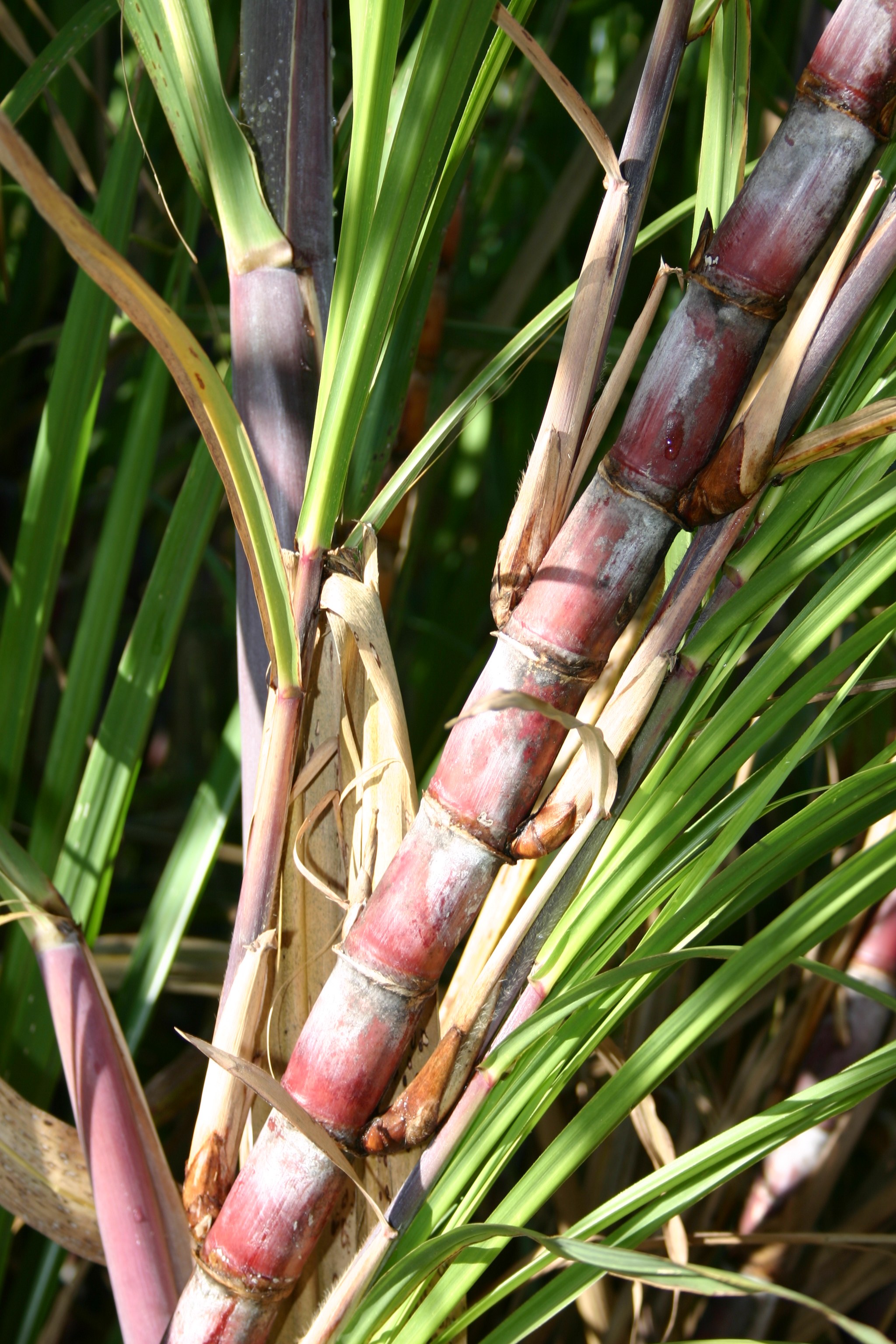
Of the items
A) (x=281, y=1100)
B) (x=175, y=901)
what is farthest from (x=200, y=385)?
(x=175, y=901)

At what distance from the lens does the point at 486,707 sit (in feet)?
0.53

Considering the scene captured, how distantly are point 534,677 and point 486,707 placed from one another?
0.08 meters

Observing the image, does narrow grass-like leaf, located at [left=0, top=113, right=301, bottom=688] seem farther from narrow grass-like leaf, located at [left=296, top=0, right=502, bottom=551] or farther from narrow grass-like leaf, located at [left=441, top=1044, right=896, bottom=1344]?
narrow grass-like leaf, located at [left=441, top=1044, right=896, bottom=1344]

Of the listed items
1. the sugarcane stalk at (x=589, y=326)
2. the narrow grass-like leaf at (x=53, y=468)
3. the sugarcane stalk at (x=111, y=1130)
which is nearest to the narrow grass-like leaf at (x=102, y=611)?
the narrow grass-like leaf at (x=53, y=468)

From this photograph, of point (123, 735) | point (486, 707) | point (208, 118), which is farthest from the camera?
point (123, 735)

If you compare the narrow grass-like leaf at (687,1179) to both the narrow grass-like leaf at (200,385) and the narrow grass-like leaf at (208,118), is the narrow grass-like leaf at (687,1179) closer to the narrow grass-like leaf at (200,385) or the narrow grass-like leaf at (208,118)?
the narrow grass-like leaf at (200,385)

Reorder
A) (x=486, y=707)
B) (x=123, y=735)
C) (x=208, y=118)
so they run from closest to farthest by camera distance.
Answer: (x=486, y=707)
(x=208, y=118)
(x=123, y=735)

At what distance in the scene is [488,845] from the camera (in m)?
0.24

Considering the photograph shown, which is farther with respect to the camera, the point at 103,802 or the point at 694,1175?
the point at 103,802

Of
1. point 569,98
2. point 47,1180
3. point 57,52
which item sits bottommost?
point 47,1180

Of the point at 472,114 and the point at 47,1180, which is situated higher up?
the point at 472,114

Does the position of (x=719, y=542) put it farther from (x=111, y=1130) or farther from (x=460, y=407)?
(x=111, y=1130)

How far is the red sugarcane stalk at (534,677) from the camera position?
0.22 meters

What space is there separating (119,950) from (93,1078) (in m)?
0.27
